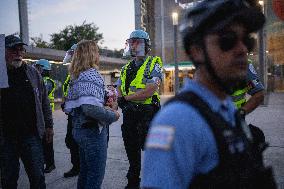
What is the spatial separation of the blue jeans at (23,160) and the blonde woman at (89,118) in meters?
0.62

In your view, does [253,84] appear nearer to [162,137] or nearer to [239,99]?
[239,99]

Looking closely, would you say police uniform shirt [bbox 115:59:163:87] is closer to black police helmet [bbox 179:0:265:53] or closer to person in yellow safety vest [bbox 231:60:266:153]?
person in yellow safety vest [bbox 231:60:266:153]

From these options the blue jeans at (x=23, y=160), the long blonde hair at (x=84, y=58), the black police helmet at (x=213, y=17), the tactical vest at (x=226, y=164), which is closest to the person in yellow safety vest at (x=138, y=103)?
the long blonde hair at (x=84, y=58)

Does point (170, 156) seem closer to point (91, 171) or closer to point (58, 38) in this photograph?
point (91, 171)

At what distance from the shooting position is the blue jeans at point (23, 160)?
11.2 feet

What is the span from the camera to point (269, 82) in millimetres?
26172

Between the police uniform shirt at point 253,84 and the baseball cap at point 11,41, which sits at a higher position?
the baseball cap at point 11,41

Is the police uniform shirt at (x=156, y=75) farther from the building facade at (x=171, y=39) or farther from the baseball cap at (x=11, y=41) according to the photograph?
the building facade at (x=171, y=39)

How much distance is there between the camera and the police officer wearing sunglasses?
109cm

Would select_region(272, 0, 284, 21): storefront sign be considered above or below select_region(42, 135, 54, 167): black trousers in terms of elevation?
above

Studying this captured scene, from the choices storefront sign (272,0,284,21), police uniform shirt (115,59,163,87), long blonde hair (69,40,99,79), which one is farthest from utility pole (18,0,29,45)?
storefront sign (272,0,284,21)

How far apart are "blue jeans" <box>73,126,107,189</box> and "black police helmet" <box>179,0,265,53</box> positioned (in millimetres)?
1897

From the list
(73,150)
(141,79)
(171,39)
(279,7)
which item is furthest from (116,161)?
(171,39)

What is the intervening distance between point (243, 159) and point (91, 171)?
204cm
